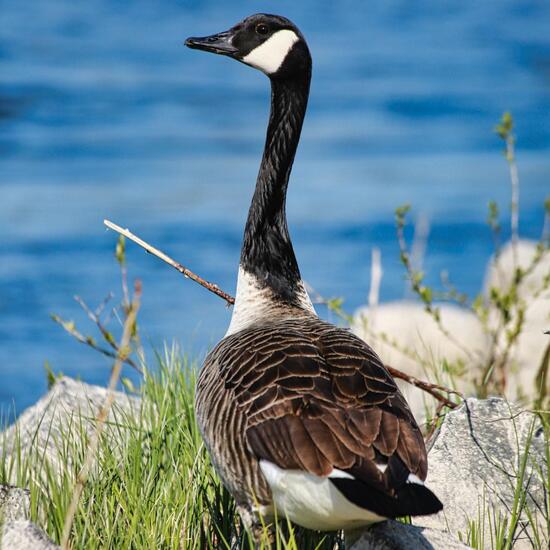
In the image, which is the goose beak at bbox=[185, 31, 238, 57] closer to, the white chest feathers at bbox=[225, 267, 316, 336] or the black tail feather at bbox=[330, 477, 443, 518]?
the white chest feathers at bbox=[225, 267, 316, 336]

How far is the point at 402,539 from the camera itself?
368 cm

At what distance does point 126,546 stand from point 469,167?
44.0 feet

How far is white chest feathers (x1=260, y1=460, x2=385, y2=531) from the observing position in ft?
11.1

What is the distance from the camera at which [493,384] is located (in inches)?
271

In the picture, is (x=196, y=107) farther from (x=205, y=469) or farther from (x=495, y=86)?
(x=205, y=469)

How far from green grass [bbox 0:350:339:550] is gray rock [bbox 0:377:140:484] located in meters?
0.06

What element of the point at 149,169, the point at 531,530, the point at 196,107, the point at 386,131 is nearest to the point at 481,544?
the point at 531,530

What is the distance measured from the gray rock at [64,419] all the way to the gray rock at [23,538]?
1.16m

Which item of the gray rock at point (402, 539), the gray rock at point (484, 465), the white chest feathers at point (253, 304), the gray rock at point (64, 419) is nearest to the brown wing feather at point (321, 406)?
the gray rock at point (402, 539)

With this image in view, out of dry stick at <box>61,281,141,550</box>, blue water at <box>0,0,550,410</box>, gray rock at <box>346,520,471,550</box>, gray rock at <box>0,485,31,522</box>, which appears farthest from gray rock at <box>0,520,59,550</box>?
blue water at <box>0,0,550,410</box>

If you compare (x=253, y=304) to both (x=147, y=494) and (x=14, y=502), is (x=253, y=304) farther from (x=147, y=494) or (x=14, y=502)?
(x=14, y=502)

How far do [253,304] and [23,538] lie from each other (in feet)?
6.04

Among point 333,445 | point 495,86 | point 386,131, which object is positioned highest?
point 495,86

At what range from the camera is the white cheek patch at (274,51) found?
5105 millimetres
